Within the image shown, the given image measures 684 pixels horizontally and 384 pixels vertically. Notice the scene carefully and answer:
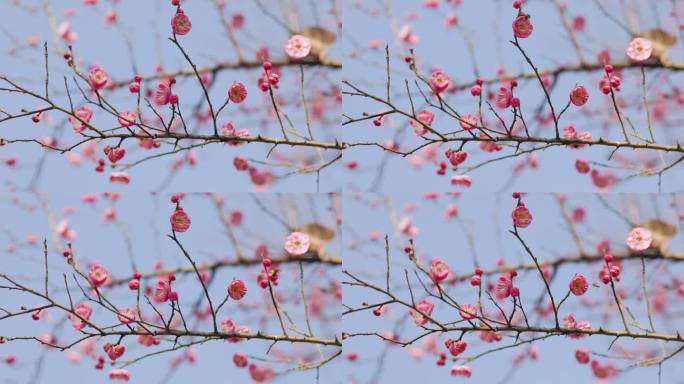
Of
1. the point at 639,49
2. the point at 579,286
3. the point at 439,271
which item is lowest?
the point at 579,286

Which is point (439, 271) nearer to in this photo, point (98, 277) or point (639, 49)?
point (639, 49)

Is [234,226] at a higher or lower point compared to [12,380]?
higher

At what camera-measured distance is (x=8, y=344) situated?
2.74m

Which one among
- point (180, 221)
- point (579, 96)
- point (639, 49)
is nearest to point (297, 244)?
point (180, 221)

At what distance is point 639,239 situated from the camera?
278 centimetres

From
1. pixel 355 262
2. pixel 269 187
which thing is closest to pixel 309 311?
pixel 355 262

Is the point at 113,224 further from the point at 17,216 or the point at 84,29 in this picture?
the point at 84,29

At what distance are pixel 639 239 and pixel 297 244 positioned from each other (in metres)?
1.00

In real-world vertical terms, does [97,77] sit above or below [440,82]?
above

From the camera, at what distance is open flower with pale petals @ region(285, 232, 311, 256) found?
2.75 m

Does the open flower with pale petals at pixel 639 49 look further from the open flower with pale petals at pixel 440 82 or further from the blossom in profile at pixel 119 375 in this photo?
the blossom in profile at pixel 119 375

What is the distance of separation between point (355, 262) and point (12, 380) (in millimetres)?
Result: 1042

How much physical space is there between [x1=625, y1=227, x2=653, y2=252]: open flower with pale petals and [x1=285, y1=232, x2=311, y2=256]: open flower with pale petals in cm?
94

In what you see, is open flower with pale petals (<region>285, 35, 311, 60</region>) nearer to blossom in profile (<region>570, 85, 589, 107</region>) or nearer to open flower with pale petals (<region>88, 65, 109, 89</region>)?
open flower with pale petals (<region>88, 65, 109, 89</region>)
